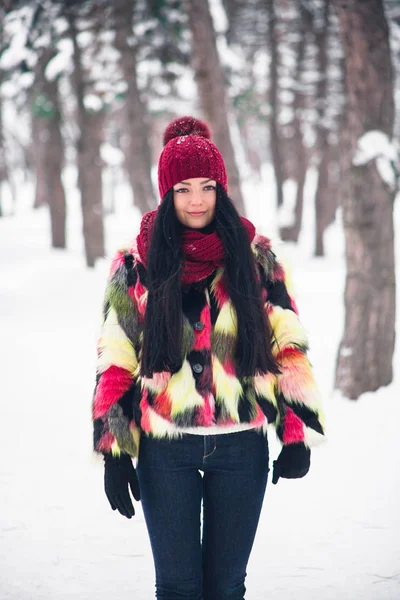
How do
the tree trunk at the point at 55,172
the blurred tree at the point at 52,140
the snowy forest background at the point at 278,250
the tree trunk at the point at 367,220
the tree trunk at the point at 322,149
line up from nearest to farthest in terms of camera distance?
the snowy forest background at the point at 278,250, the tree trunk at the point at 367,220, the blurred tree at the point at 52,140, the tree trunk at the point at 55,172, the tree trunk at the point at 322,149

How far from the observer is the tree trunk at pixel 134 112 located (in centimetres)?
1408

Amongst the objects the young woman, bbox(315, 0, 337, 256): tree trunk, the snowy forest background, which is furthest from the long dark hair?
bbox(315, 0, 337, 256): tree trunk

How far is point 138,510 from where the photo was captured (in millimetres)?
4602

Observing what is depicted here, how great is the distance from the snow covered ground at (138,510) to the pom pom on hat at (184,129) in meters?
0.49

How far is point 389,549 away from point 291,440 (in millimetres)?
1987

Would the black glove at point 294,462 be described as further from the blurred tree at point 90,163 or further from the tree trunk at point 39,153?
the tree trunk at point 39,153

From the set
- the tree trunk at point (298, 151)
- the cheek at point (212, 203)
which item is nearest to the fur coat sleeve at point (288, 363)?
the cheek at point (212, 203)

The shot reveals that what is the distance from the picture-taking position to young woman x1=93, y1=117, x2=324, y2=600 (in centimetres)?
232

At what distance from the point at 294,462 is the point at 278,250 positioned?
82 cm

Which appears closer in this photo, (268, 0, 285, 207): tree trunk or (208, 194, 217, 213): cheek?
(208, 194, 217, 213): cheek

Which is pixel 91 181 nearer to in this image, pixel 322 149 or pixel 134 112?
pixel 134 112

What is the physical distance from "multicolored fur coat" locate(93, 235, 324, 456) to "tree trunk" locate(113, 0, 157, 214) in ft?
41.9

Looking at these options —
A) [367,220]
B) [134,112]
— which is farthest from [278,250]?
[134,112]

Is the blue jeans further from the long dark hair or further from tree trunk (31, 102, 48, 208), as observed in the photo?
tree trunk (31, 102, 48, 208)
